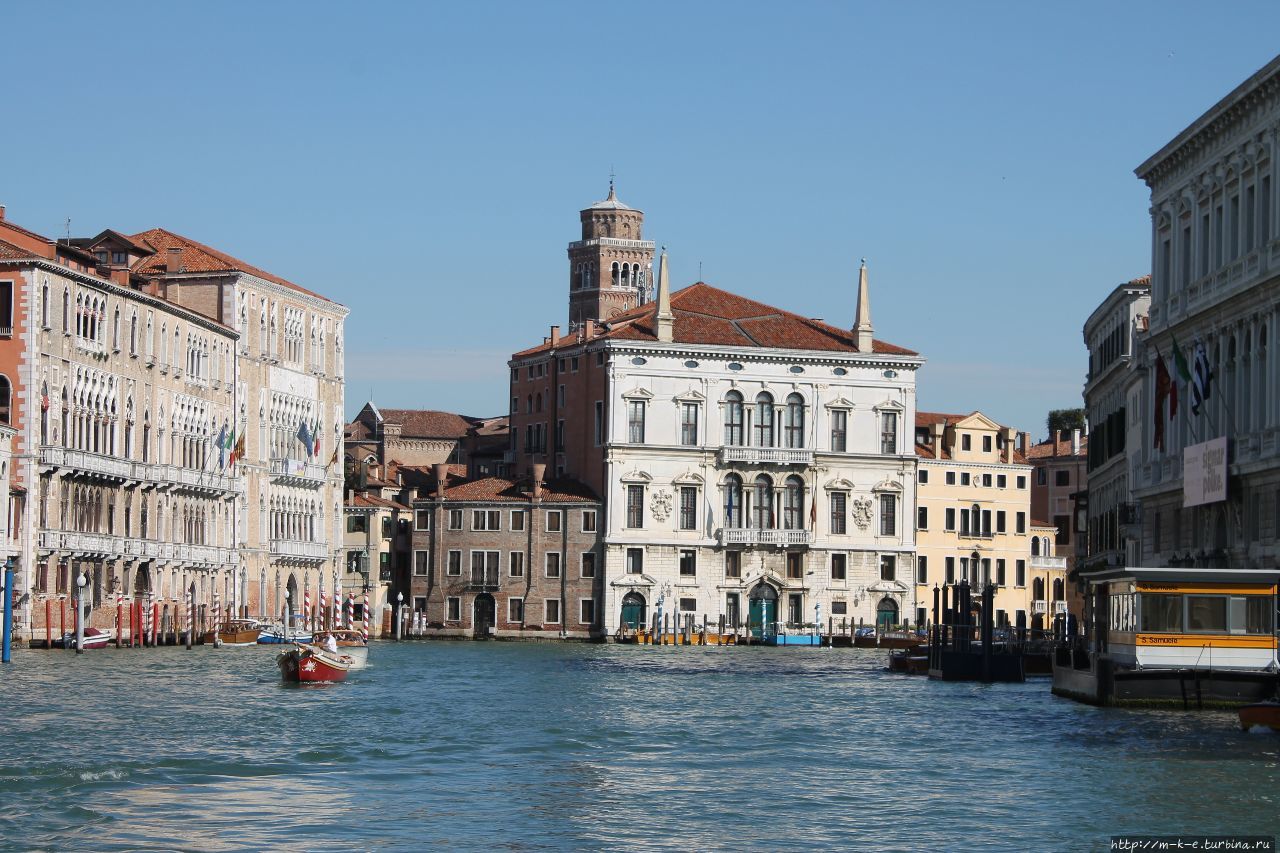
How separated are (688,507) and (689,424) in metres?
3.05

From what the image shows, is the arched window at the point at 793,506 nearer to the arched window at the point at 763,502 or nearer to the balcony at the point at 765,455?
the arched window at the point at 763,502

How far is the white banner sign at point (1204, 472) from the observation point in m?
43.5

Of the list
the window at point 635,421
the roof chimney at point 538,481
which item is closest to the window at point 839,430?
the window at point 635,421

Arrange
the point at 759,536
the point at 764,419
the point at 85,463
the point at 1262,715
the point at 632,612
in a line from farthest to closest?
the point at 764,419 < the point at 759,536 < the point at 632,612 < the point at 85,463 < the point at 1262,715

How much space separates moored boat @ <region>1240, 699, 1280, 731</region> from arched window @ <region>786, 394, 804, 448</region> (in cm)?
5800

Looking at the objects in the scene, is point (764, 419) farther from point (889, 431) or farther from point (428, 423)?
point (428, 423)

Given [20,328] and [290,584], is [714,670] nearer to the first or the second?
[20,328]

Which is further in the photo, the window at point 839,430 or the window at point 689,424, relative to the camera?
the window at point 839,430

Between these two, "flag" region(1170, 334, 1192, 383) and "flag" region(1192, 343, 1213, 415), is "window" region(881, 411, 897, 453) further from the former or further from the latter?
"flag" region(1192, 343, 1213, 415)

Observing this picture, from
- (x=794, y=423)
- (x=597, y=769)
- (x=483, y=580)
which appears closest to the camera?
(x=597, y=769)

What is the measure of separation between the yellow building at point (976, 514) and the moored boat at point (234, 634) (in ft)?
106

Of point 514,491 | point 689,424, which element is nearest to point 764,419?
point 689,424

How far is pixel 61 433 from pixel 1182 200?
101 ft

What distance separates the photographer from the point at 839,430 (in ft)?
299
